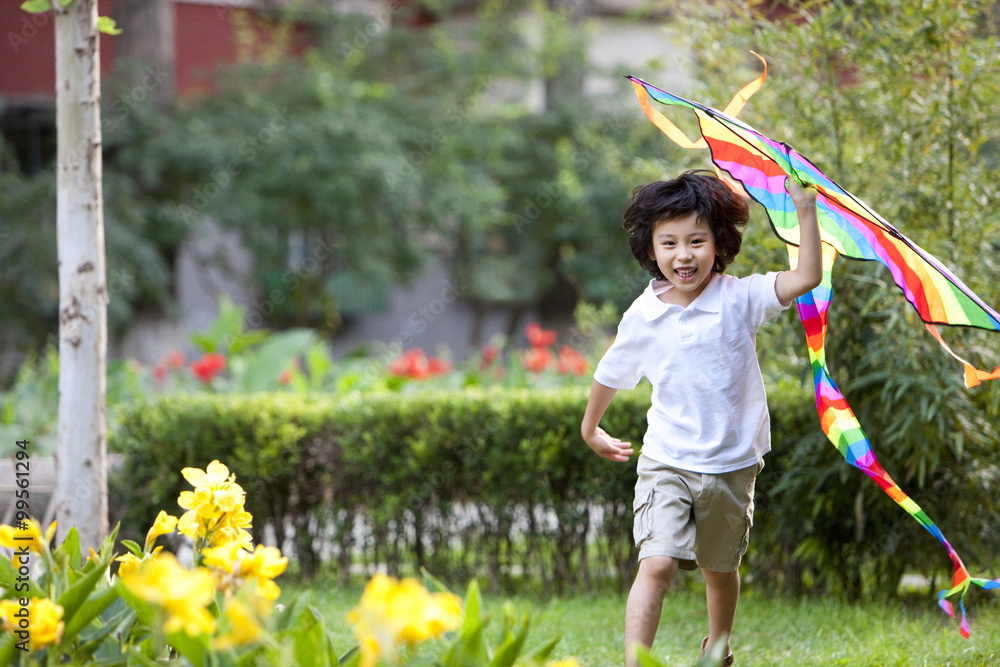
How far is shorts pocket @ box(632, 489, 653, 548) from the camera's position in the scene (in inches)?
103

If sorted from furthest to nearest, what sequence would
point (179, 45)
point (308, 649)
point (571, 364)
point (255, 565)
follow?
1. point (179, 45)
2. point (571, 364)
3. point (255, 565)
4. point (308, 649)

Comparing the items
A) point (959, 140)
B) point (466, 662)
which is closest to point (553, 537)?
point (959, 140)

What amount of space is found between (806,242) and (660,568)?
96cm

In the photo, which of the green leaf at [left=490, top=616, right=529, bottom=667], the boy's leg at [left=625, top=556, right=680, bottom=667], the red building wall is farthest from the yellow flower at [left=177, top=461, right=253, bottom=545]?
the red building wall

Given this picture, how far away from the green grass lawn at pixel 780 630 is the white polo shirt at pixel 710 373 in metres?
0.96

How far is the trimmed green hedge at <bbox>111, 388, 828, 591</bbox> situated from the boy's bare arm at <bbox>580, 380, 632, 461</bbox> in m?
1.59

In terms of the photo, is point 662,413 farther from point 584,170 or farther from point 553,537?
point 584,170

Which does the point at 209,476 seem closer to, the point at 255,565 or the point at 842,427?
the point at 255,565

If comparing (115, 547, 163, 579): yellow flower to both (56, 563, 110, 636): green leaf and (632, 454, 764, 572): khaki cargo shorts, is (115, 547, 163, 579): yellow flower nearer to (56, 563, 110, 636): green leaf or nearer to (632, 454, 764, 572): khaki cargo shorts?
(56, 563, 110, 636): green leaf

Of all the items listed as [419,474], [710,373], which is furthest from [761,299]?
[419,474]

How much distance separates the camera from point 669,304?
2.65 m

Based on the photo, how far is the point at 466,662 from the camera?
62.6 inches

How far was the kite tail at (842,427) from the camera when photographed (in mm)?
2414

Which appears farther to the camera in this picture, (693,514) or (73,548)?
(693,514)
